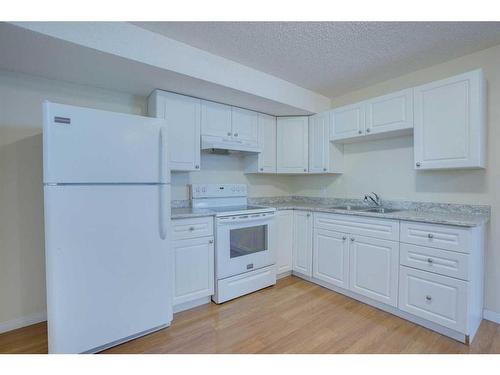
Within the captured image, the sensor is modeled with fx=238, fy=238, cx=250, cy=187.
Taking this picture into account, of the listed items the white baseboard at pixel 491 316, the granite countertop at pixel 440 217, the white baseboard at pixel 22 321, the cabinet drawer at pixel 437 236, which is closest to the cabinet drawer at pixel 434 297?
the cabinet drawer at pixel 437 236

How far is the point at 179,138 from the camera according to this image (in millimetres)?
2383

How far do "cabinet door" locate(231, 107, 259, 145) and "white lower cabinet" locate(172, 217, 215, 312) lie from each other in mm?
1107

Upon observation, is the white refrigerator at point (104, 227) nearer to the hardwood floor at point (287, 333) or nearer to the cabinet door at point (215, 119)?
the hardwood floor at point (287, 333)

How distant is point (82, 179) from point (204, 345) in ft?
4.64

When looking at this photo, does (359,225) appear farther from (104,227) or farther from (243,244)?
(104,227)

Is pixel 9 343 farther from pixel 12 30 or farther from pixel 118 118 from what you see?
pixel 12 30

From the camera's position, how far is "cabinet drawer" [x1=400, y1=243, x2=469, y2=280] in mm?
1718

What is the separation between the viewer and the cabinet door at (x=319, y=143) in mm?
2979

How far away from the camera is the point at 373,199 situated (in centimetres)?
276

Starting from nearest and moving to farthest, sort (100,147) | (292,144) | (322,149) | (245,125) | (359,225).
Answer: (100,147) < (359,225) < (245,125) < (322,149) < (292,144)

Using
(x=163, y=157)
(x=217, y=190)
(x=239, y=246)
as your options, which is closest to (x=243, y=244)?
(x=239, y=246)

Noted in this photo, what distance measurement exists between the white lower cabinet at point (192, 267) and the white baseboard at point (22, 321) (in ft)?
3.66

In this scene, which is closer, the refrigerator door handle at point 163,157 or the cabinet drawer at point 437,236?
the cabinet drawer at point 437,236

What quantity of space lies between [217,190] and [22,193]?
1.75 metres
